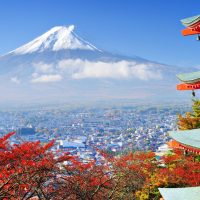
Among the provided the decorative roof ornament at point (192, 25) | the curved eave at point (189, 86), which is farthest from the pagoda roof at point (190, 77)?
the decorative roof ornament at point (192, 25)

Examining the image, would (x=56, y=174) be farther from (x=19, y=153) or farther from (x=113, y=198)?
(x=113, y=198)

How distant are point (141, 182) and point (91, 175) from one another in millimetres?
2962

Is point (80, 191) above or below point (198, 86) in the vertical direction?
below

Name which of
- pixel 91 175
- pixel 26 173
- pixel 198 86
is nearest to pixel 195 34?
pixel 198 86

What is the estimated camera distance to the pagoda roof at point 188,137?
8.50m

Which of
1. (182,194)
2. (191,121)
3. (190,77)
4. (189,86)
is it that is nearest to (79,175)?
(182,194)

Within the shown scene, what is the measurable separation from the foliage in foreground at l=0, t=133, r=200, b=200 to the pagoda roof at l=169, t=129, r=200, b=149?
13.9 ft

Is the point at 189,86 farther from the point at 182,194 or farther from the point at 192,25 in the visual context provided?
the point at 182,194

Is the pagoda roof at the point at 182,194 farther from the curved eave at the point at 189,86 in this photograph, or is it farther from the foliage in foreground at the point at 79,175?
the foliage in foreground at the point at 79,175

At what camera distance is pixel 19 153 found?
1323cm

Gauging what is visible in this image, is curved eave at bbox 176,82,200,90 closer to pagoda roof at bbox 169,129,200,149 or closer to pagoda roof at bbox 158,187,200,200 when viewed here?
pagoda roof at bbox 169,129,200,149

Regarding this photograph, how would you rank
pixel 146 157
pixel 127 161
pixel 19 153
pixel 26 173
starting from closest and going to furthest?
pixel 26 173, pixel 19 153, pixel 127 161, pixel 146 157

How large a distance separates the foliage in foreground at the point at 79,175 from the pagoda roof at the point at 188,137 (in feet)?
13.9

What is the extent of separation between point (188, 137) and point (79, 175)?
6.64 meters
